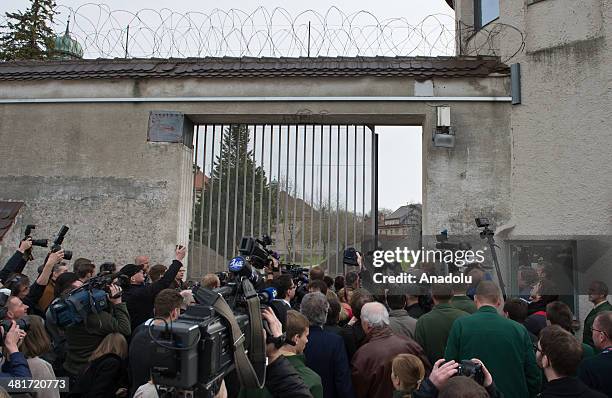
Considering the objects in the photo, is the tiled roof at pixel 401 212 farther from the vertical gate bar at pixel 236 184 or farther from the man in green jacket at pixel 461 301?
the man in green jacket at pixel 461 301

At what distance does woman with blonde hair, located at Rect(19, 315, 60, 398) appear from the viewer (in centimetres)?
308

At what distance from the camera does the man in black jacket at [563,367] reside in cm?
290

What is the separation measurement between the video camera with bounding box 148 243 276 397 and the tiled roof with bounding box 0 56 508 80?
6653mm

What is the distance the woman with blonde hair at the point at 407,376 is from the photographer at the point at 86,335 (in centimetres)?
210

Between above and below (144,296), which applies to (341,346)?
below

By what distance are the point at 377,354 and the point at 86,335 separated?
2227 millimetres

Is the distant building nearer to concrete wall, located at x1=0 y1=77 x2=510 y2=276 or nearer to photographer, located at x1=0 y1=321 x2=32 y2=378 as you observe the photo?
concrete wall, located at x1=0 y1=77 x2=510 y2=276

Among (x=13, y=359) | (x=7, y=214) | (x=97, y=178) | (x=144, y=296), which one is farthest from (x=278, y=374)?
(x=7, y=214)

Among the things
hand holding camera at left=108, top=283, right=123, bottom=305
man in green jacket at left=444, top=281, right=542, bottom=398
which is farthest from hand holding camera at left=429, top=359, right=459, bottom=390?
hand holding camera at left=108, top=283, right=123, bottom=305

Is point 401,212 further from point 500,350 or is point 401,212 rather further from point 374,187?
point 500,350

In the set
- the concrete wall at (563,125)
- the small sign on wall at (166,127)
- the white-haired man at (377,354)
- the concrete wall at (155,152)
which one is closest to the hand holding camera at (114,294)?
the white-haired man at (377,354)

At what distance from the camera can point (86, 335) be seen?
383cm

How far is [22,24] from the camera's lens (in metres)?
18.7

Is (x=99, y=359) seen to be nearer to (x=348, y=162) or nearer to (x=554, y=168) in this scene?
(x=348, y=162)
